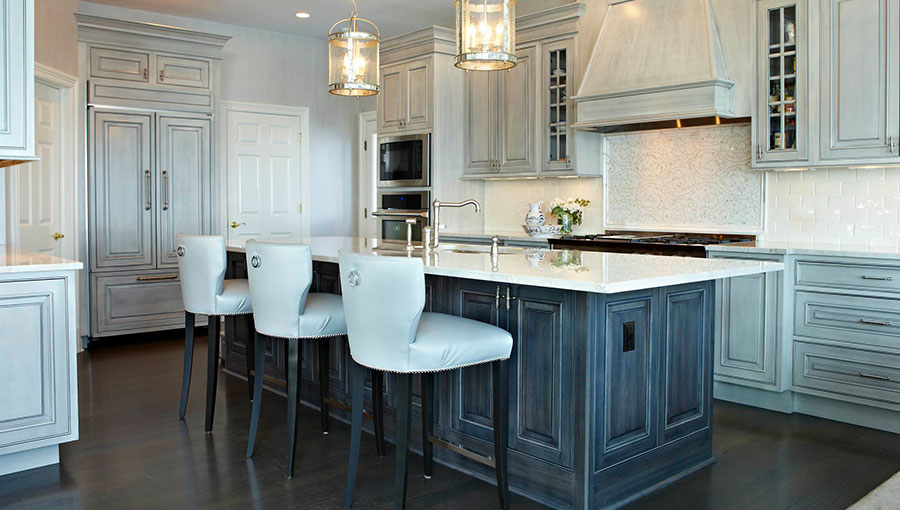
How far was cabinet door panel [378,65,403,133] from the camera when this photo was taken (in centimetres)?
638

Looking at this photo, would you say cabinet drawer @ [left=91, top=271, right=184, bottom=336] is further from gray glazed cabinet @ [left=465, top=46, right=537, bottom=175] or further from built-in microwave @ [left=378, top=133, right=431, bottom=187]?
gray glazed cabinet @ [left=465, top=46, right=537, bottom=175]

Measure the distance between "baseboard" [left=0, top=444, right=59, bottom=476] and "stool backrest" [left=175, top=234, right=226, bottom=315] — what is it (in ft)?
3.02

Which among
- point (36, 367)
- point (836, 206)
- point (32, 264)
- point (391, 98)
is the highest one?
point (391, 98)

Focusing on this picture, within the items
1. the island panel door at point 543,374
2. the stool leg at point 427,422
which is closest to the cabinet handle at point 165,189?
the stool leg at point 427,422

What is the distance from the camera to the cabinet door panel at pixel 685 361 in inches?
112

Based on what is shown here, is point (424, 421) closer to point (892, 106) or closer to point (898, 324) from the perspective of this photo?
point (898, 324)

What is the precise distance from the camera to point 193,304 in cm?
370

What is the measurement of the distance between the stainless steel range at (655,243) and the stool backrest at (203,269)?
7.96 ft

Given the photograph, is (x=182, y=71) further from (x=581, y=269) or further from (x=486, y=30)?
(x=581, y=269)

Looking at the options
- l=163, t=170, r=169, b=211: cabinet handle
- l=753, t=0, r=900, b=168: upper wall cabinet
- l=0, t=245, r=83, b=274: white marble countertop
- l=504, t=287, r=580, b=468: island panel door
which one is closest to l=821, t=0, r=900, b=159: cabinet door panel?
l=753, t=0, r=900, b=168: upper wall cabinet

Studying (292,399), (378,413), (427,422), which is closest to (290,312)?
(292,399)

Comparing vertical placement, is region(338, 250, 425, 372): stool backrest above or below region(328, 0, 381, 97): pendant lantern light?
below

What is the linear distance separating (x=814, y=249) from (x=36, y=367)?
386 cm

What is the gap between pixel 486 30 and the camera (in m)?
3.06
